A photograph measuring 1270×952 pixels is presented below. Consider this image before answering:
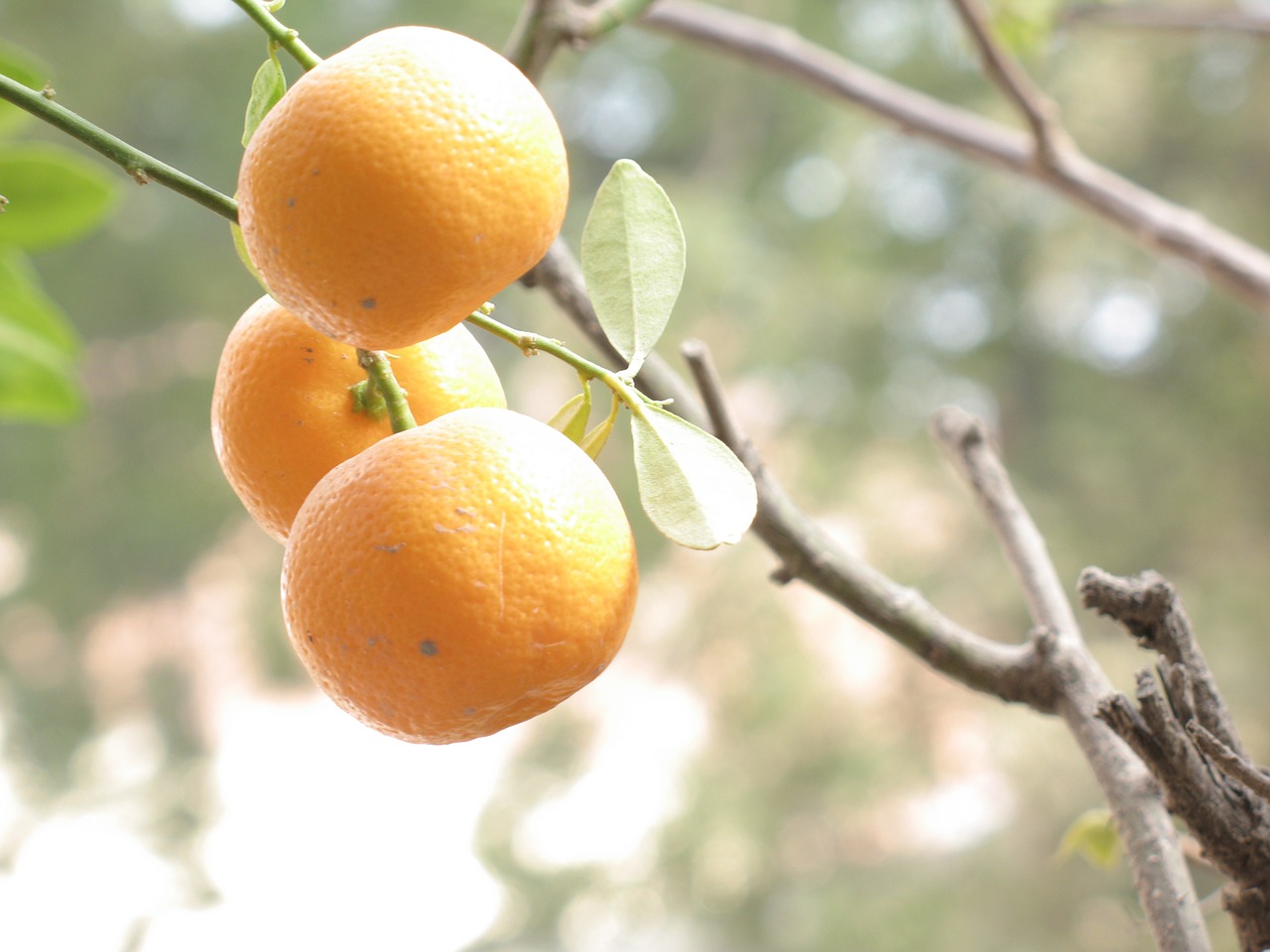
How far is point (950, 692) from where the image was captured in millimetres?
1930

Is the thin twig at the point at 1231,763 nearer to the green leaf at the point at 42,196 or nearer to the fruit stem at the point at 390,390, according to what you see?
the fruit stem at the point at 390,390

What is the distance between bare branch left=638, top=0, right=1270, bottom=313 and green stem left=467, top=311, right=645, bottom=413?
0.37 meters

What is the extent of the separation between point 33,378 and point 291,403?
0.15 metres

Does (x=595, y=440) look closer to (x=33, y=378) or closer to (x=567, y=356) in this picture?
(x=567, y=356)

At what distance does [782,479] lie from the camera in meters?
1.83

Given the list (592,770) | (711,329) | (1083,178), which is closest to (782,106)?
(711,329)

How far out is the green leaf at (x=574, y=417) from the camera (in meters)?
0.19

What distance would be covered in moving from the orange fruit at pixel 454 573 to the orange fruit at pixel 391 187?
20 millimetres

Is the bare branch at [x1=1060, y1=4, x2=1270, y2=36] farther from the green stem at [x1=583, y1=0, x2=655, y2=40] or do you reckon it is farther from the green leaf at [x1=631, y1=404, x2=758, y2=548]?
the green leaf at [x1=631, y1=404, x2=758, y2=548]

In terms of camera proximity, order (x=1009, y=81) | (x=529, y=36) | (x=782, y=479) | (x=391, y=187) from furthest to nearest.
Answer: (x=782, y=479) < (x=1009, y=81) < (x=529, y=36) < (x=391, y=187)

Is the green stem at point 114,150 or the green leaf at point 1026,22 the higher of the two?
the green stem at point 114,150

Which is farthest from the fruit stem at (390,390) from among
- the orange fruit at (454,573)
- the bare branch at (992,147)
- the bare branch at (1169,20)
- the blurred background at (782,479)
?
the blurred background at (782,479)

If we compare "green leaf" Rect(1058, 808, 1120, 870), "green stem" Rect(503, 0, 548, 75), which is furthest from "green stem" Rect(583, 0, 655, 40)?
"green leaf" Rect(1058, 808, 1120, 870)

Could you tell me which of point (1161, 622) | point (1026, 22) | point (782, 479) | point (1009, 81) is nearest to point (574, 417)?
point (1161, 622)
